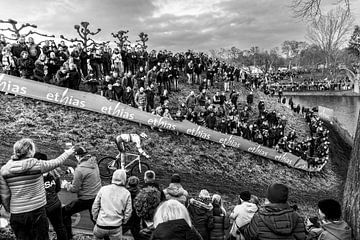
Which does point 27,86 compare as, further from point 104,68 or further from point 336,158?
point 336,158

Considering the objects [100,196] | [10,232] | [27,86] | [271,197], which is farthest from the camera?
[27,86]

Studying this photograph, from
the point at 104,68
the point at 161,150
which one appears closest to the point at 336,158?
the point at 161,150

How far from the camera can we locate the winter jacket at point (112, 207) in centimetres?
422

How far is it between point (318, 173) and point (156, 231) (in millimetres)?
20370

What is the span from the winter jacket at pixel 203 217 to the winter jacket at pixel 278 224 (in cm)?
147

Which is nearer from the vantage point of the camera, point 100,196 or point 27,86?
point 100,196

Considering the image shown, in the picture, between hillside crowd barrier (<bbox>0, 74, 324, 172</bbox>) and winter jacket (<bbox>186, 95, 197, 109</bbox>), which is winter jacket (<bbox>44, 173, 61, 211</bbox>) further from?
winter jacket (<bbox>186, 95, 197, 109</bbox>)

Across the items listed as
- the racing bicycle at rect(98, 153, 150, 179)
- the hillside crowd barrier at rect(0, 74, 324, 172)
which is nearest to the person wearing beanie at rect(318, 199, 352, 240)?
the racing bicycle at rect(98, 153, 150, 179)

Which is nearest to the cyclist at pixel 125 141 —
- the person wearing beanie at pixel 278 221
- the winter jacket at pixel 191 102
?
the person wearing beanie at pixel 278 221

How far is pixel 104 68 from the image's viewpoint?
19781 millimetres

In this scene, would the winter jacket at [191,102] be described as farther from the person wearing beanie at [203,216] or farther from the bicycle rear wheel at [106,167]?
the person wearing beanie at [203,216]

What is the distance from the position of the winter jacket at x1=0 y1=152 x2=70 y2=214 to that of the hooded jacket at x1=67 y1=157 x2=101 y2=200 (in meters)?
1.07

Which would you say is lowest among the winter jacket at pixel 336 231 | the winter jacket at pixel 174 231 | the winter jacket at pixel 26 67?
the winter jacket at pixel 336 231

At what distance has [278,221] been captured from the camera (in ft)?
11.8
